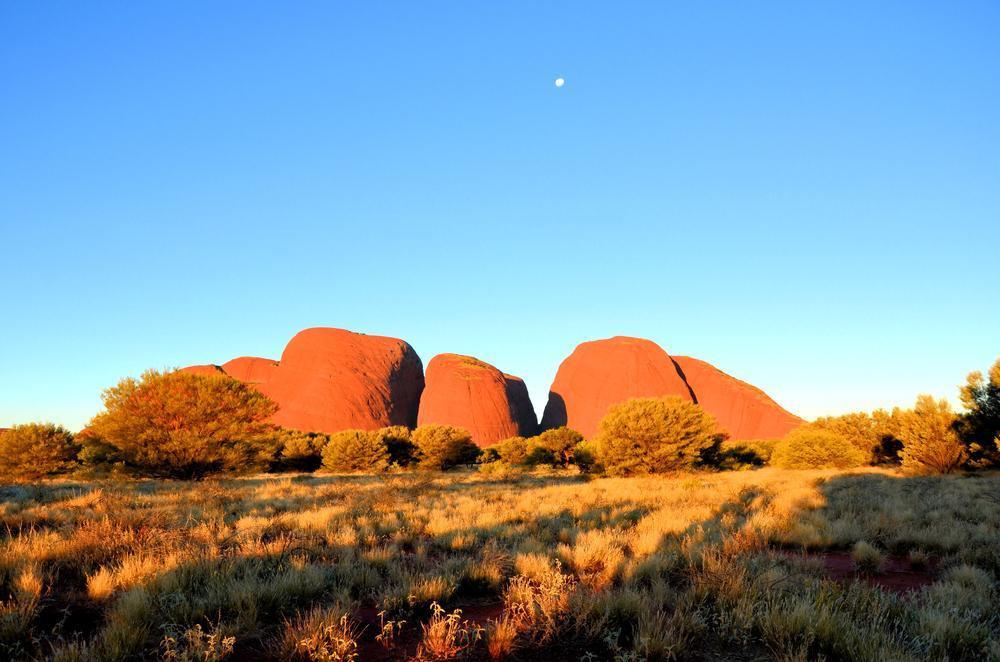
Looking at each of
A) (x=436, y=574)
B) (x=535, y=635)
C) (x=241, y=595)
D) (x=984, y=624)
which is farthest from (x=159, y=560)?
(x=984, y=624)

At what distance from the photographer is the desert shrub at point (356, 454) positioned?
3209cm

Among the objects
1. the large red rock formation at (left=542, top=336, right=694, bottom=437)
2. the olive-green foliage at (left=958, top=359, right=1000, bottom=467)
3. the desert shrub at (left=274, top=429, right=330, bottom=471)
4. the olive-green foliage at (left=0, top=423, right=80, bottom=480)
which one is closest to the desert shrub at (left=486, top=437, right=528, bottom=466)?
the desert shrub at (left=274, top=429, right=330, bottom=471)

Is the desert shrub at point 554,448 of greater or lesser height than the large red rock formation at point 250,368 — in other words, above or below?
below

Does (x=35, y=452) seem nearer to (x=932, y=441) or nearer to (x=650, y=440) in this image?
(x=650, y=440)

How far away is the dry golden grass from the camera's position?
12.2 feet

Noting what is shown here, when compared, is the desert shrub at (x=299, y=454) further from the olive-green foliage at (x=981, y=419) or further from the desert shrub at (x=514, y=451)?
the olive-green foliage at (x=981, y=419)

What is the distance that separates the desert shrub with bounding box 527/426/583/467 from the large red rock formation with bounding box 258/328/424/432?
2424cm

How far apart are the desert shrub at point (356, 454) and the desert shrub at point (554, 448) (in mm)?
11501

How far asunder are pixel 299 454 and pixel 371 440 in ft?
20.0

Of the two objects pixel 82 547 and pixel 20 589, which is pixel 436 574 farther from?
pixel 82 547

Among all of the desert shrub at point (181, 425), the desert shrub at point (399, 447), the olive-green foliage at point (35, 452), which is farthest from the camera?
the desert shrub at point (399, 447)

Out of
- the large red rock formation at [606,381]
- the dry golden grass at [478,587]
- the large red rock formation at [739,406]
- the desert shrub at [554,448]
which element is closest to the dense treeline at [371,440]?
the desert shrub at [554,448]

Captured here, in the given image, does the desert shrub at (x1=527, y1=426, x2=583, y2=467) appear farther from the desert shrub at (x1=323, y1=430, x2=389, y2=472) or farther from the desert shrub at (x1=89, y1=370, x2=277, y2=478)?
the desert shrub at (x1=89, y1=370, x2=277, y2=478)

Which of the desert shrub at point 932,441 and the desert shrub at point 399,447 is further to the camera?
the desert shrub at point 399,447
